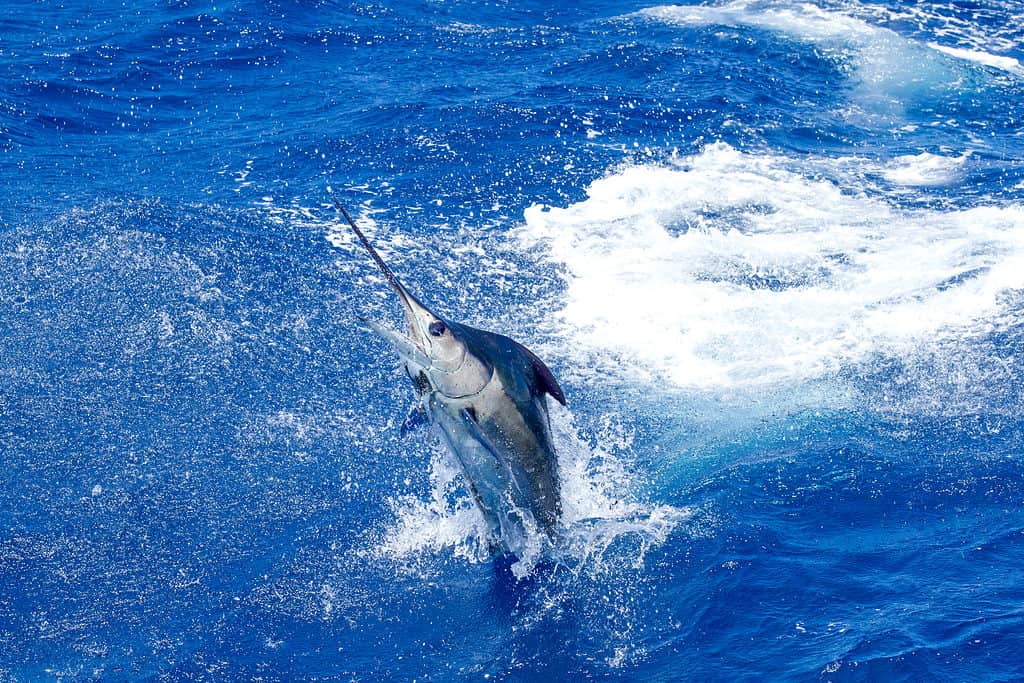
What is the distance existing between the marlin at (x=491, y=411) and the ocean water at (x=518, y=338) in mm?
729

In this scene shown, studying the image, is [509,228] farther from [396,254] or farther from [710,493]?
[710,493]

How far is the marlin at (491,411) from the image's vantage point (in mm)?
8891

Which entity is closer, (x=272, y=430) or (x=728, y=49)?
(x=272, y=430)

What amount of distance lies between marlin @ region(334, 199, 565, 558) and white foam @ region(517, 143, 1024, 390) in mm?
3689

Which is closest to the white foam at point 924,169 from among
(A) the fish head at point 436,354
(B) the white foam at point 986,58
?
(B) the white foam at point 986,58

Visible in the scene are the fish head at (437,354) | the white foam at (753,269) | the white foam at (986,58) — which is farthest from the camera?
the white foam at (986,58)

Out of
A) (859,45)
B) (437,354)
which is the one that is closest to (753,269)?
(437,354)

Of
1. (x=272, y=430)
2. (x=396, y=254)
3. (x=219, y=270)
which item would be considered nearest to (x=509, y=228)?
(x=396, y=254)

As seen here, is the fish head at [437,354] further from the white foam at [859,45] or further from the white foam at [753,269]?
the white foam at [859,45]

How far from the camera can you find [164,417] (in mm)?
12727

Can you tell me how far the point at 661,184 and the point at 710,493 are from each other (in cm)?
776

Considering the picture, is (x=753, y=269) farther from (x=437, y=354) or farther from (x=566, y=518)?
(x=437, y=354)

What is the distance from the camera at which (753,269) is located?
630 inches

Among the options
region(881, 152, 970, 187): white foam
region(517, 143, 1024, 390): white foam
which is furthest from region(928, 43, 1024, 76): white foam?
region(517, 143, 1024, 390): white foam
